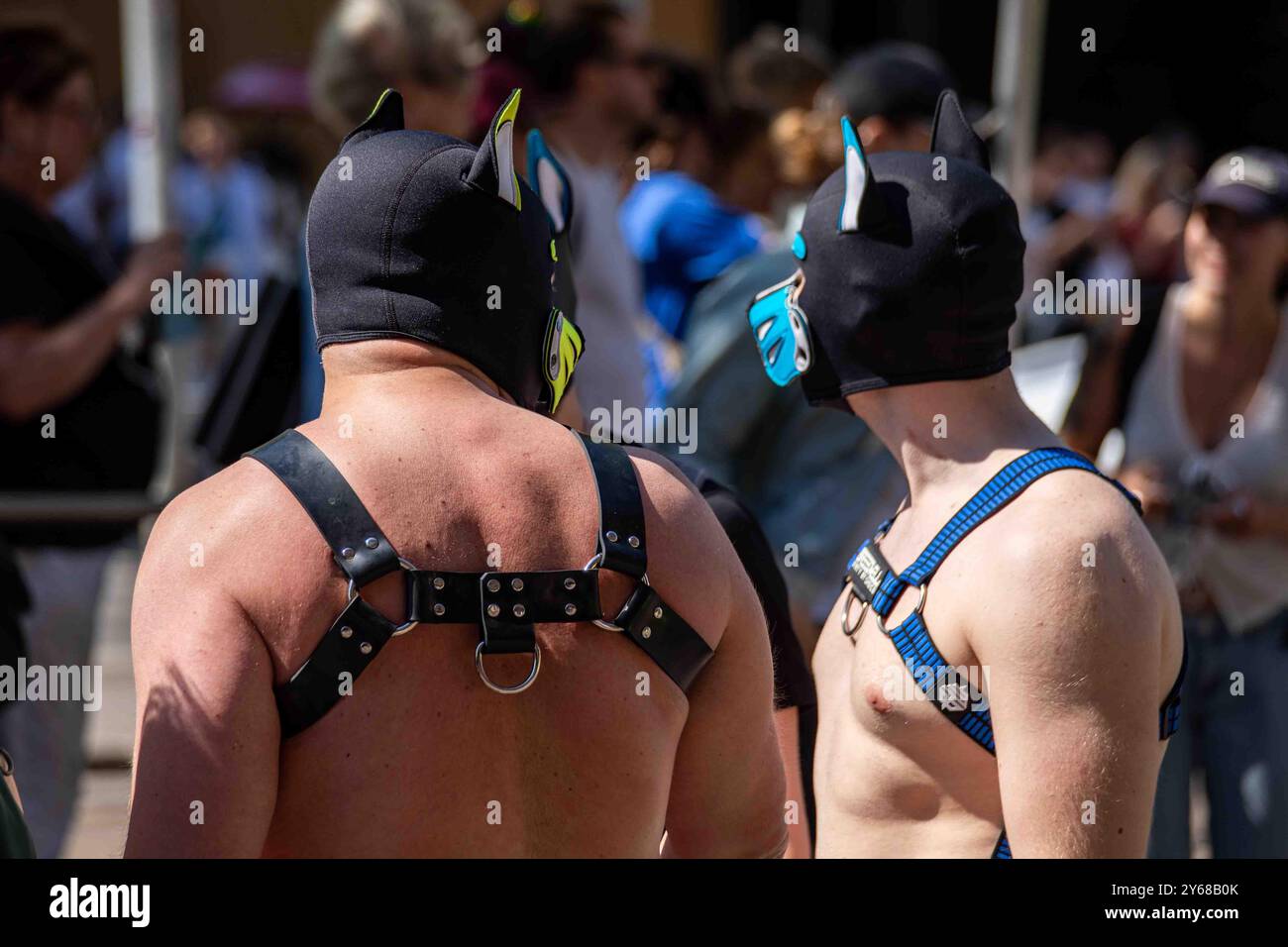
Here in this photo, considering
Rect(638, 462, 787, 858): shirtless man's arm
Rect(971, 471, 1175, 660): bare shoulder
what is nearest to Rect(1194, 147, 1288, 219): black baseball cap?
Rect(971, 471, 1175, 660): bare shoulder

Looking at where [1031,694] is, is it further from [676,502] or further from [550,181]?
[550,181]

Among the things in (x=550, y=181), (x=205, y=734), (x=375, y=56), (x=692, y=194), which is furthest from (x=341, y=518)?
(x=692, y=194)

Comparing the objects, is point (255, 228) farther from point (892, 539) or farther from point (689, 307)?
point (892, 539)

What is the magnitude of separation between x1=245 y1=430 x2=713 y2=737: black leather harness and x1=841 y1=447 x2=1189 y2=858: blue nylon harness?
54 cm

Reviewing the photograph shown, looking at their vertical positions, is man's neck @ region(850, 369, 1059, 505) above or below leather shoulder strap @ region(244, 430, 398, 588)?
above

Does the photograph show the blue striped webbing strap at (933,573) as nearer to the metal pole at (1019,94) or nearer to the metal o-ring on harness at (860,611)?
the metal o-ring on harness at (860,611)

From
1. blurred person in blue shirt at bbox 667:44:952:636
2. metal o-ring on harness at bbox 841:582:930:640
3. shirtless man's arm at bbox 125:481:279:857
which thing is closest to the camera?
shirtless man's arm at bbox 125:481:279:857

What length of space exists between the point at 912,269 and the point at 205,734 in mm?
1275

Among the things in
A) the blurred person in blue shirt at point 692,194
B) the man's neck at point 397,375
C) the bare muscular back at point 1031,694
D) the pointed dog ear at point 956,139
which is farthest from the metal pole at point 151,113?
the bare muscular back at point 1031,694

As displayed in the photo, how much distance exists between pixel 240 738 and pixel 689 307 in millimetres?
4360

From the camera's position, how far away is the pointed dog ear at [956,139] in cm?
265

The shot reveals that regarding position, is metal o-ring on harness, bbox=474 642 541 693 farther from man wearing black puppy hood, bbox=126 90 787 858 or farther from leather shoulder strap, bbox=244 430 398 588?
leather shoulder strap, bbox=244 430 398 588

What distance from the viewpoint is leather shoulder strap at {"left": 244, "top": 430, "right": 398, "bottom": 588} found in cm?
176

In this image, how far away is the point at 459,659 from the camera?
1.81m
